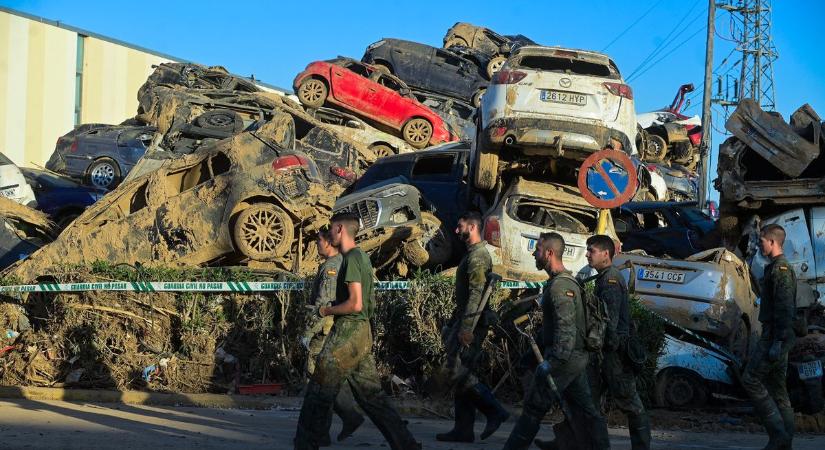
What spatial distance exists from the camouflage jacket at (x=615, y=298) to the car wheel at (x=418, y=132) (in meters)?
15.6

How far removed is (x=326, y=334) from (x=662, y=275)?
14.5 feet

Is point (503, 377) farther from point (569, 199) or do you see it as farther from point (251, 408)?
point (569, 199)

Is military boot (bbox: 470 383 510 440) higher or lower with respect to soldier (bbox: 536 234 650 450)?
lower

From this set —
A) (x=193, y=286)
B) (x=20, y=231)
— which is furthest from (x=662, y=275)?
(x=20, y=231)

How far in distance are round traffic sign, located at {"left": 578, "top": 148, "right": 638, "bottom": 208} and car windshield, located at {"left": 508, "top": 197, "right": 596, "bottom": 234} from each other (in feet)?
8.87

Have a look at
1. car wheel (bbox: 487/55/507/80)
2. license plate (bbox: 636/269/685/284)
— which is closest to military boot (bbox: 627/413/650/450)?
license plate (bbox: 636/269/685/284)

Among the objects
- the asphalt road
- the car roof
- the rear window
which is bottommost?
the asphalt road

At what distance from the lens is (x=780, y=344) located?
7.44 metres

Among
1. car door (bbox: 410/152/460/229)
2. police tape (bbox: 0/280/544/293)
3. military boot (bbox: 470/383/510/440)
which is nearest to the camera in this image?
military boot (bbox: 470/383/510/440)

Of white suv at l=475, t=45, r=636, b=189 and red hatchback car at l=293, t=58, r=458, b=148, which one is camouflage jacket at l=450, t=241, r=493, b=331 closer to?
white suv at l=475, t=45, r=636, b=189

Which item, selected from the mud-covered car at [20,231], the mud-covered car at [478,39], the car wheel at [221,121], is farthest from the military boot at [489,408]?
the mud-covered car at [478,39]

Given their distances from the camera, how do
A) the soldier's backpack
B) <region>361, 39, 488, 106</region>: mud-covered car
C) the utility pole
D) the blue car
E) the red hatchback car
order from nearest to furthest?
the soldier's backpack → the blue car → the utility pole → the red hatchback car → <region>361, 39, 488, 106</region>: mud-covered car

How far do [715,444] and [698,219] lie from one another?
8.68m

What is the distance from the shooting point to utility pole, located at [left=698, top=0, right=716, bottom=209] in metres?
22.2
